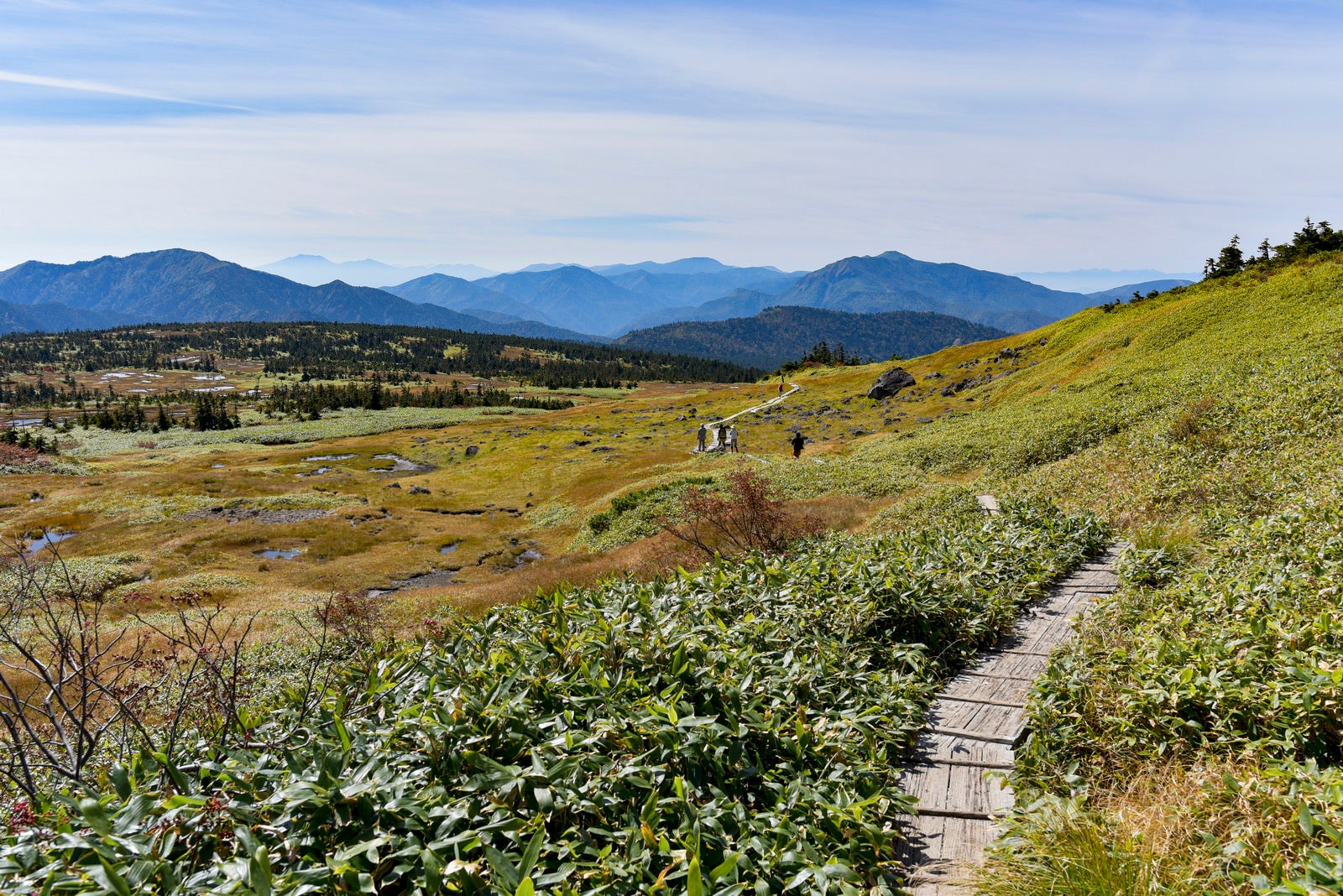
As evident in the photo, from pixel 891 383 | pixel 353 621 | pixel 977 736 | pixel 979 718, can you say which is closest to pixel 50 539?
pixel 353 621

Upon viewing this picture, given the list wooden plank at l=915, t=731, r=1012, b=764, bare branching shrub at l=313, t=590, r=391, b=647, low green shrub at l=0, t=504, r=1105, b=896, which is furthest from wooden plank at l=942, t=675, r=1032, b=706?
bare branching shrub at l=313, t=590, r=391, b=647

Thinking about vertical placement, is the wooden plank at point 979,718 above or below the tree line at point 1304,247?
below

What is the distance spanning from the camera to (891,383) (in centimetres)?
9575

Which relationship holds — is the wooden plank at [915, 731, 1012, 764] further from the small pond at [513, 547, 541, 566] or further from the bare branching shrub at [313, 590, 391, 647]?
the small pond at [513, 547, 541, 566]

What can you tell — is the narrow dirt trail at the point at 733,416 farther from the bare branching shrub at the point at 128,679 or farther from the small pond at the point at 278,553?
the bare branching shrub at the point at 128,679

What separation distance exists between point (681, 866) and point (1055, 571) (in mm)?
10042

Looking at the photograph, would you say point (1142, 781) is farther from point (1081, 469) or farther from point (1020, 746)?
point (1081, 469)

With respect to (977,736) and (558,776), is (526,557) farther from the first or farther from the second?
(558,776)

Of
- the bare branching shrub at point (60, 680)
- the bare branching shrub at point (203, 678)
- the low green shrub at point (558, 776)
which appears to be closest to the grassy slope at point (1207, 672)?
the low green shrub at point (558, 776)

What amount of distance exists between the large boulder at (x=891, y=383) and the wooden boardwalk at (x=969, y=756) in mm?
88175

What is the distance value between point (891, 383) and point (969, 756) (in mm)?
93895

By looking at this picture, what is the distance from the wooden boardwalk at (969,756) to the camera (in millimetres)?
5656

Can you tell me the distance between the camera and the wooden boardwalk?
18.6 feet

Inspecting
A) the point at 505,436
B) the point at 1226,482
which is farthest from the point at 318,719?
the point at 505,436
